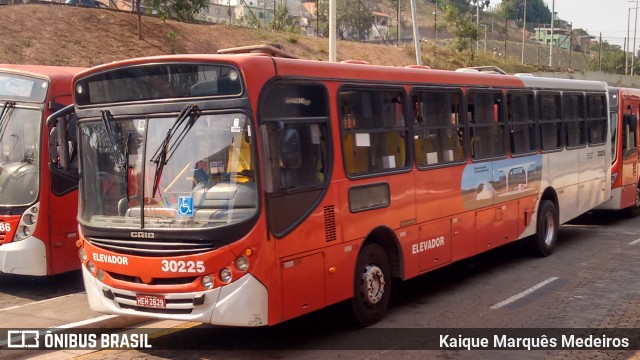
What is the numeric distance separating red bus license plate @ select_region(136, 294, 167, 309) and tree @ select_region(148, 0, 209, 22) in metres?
26.2

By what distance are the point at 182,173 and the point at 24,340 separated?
103 inches

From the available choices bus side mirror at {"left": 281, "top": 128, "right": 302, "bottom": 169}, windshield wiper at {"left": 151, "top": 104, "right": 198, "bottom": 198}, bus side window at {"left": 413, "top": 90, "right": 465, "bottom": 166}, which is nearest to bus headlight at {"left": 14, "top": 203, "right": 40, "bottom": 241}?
windshield wiper at {"left": 151, "top": 104, "right": 198, "bottom": 198}

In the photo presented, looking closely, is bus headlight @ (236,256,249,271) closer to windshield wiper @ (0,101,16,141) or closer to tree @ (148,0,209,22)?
windshield wiper @ (0,101,16,141)

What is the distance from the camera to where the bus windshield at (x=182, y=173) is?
22.0ft

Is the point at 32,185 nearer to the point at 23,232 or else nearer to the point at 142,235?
the point at 23,232

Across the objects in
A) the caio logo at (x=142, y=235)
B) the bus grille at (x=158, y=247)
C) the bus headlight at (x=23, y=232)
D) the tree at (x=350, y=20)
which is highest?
the tree at (x=350, y=20)

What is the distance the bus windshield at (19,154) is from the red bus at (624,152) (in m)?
12.5

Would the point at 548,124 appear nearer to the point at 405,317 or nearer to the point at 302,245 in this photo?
the point at 405,317

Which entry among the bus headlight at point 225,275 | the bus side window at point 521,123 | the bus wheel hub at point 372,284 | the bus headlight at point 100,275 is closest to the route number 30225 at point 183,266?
the bus headlight at point 225,275

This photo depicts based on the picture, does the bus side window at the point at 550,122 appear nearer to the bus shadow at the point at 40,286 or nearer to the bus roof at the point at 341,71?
the bus roof at the point at 341,71

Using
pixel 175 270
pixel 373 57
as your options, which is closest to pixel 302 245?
pixel 175 270

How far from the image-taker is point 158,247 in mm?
6770

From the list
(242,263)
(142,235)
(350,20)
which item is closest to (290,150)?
(242,263)

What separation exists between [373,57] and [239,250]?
127 feet
